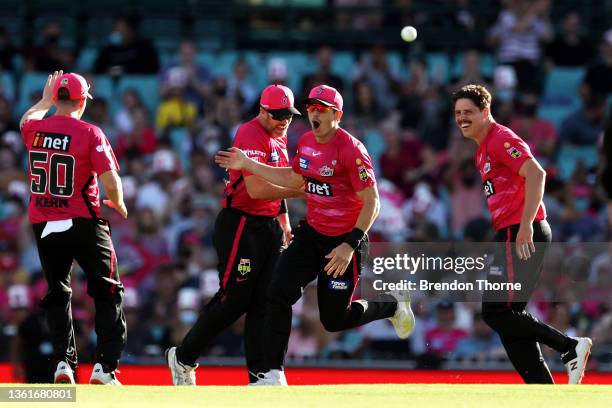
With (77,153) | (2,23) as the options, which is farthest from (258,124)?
(2,23)

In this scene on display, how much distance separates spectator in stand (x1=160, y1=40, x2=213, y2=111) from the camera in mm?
18609

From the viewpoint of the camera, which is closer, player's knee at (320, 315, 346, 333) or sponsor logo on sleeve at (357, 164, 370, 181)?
sponsor logo on sleeve at (357, 164, 370, 181)

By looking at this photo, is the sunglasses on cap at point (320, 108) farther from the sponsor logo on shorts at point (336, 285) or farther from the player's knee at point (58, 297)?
the player's knee at point (58, 297)

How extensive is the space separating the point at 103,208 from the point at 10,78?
11.9 feet

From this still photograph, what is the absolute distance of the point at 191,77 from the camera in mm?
18812

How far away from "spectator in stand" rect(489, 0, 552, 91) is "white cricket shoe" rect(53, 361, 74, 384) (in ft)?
32.5

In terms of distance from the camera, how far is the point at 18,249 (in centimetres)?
1669

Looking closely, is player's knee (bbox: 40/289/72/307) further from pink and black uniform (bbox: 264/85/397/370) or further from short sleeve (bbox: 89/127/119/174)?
pink and black uniform (bbox: 264/85/397/370)

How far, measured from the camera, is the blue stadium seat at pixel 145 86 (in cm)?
1922

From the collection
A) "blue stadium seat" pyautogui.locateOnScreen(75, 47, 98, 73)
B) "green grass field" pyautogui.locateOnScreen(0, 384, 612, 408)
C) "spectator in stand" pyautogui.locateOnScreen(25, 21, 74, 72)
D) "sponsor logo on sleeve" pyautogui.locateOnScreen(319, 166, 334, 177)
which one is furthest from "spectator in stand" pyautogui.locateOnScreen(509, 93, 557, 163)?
"green grass field" pyautogui.locateOnScreen(0, 384, 612, 408)

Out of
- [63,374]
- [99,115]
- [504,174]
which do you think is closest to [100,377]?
[63,374]

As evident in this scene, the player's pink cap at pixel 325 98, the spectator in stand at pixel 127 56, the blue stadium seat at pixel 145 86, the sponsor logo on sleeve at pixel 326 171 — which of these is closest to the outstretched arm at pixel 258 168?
the sponsor logo on sleeve at pixel 326 171

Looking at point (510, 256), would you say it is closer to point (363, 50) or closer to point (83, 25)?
point (363, 50)

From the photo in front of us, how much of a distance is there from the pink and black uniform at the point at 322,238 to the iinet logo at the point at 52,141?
163cm
